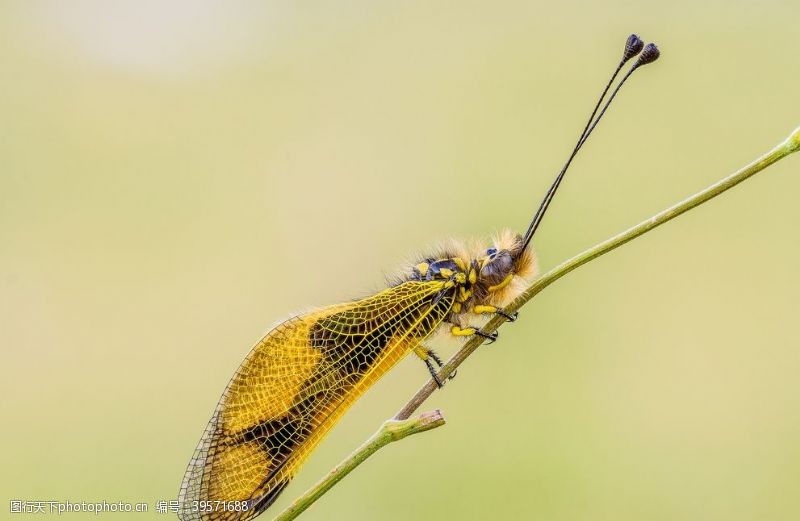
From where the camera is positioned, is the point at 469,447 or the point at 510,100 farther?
the point at 510,100

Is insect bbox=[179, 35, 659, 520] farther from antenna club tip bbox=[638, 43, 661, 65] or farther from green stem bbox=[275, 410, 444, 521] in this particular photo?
green stem bbox=[275, 410, 444, 521]

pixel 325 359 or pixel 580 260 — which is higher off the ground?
pixel 325 359

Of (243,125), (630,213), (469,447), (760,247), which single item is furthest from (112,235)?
(760,247)

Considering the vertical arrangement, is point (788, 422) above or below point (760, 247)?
below

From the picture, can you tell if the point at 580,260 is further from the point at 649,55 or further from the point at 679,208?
the point at 649,55

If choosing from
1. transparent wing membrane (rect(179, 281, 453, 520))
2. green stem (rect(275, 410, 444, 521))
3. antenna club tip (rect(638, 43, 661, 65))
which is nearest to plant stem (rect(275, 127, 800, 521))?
green stem (rect(275, 410, 444, 521))

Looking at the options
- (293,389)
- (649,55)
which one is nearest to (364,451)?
(293,389)

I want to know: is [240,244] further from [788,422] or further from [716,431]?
[788,422]

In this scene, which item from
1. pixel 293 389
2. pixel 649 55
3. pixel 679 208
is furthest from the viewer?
pixel 293 389
